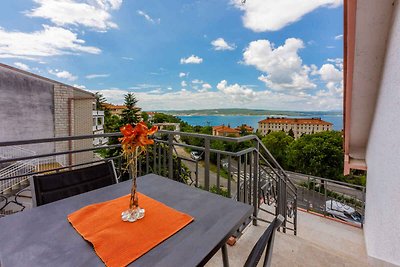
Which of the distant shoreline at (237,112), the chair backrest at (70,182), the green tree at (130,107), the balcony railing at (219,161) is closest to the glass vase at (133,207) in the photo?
the chair backrest at (70,182)

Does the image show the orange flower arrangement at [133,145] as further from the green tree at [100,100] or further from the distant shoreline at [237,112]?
the green tree at [100,100]

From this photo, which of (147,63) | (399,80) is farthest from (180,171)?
(147,63)

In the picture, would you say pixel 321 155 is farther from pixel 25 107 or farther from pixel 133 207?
pixel 25 107

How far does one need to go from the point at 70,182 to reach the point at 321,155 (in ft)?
57.0

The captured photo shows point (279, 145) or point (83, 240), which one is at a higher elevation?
point (83, 240)

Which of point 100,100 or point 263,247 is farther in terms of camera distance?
point 100,100

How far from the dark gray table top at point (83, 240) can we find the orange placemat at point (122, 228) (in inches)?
1.2

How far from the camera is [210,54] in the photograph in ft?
69.8

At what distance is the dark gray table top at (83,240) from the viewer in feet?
2.30

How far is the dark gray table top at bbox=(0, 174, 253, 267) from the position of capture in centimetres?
70

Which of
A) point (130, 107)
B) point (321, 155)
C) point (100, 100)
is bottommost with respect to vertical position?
point (321, 155)

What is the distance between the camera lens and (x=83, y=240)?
0.82 meters

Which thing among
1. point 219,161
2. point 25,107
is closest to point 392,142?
point 219,161

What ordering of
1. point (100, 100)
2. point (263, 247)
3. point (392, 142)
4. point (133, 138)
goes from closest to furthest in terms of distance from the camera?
1. point (263, 247)
2. point (133, 138)
3. point (392, 142)
4. point (100, 100)
